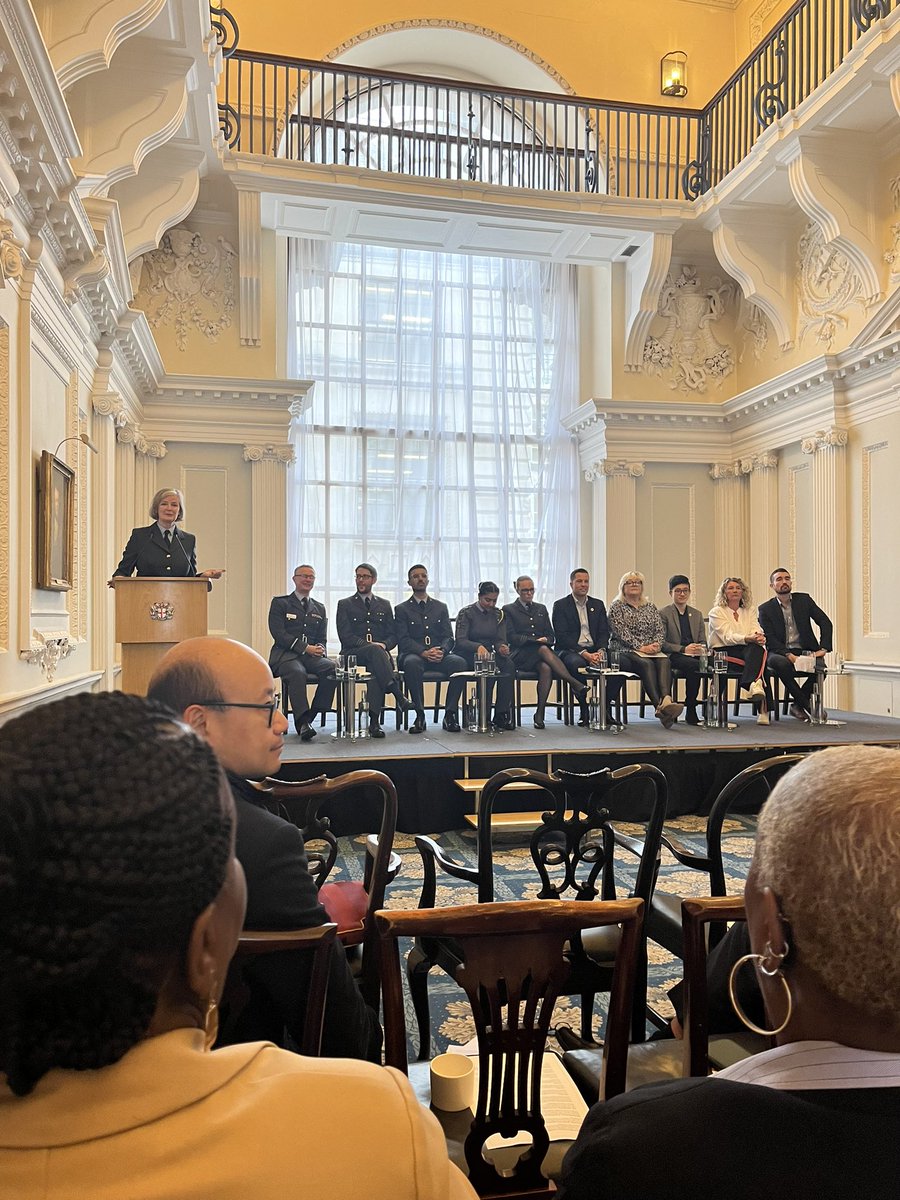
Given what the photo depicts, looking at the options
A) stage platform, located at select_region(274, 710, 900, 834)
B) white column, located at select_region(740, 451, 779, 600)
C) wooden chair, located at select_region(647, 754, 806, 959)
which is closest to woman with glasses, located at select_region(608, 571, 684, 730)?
stage platform, located at select_region(274, 710, 900, 834)

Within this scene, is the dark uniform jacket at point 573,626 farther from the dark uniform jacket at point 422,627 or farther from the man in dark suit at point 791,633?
the man in dark suit at point 791,633

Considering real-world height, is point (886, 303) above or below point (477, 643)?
above

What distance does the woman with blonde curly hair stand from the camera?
725 centimetres

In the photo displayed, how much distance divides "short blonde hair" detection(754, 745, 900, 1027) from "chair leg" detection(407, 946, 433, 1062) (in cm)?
171

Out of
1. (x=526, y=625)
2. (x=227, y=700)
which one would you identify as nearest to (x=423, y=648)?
Answer: (x=526, y=625)

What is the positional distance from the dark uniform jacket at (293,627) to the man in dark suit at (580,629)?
6.53 ft

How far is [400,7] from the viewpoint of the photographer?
956cm

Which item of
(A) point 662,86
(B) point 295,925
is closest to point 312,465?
(A) point 662,86

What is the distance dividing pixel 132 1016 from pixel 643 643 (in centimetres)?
704

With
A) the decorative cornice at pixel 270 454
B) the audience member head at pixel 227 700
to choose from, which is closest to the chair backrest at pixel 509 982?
the audience member head at pixel 227 700

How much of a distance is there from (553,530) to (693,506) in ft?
5.41

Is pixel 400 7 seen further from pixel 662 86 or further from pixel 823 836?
pixel 823 836

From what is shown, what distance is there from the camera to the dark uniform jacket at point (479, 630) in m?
7.27

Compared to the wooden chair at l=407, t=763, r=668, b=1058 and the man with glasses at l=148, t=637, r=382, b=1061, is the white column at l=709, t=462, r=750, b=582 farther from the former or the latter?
the man with glasses at l=148, t=637, r=382, b=1061
